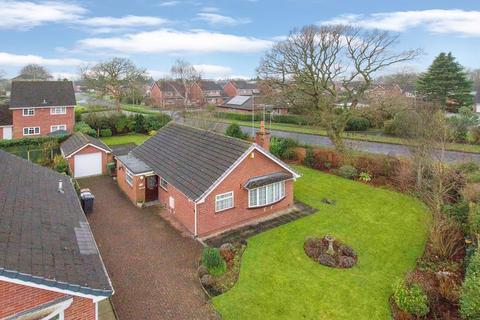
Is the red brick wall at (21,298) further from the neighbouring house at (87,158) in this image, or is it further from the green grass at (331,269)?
the neighbouring house at (87,158)

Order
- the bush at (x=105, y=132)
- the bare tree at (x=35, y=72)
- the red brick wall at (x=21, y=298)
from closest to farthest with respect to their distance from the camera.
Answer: the red brick wall at (x=21, y=298) → the bush at (x=105, y=132) → the bare tree at (x=35, y=72)

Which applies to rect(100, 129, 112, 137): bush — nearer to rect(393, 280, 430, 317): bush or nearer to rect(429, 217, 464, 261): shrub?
rect(429, 217, 464, 261): shrub

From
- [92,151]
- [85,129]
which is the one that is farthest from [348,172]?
[85,129]

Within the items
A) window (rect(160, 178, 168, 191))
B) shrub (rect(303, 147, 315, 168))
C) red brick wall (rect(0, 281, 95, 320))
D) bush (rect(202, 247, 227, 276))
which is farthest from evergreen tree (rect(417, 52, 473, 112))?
red brick wall (rect(0, 281, 95, 320))

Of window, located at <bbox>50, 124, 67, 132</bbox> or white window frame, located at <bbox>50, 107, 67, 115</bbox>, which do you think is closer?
white window frame, located at <bbox>50, 107, 67, 115</bbox>

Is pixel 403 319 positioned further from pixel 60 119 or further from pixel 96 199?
pixel 60 119

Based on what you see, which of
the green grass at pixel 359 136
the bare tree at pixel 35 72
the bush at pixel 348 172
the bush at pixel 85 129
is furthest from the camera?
the bare tree at pixel 35 72

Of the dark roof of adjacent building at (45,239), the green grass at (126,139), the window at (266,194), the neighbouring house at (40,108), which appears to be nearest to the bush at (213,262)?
the dark roof of adjacent building at (45,239)
